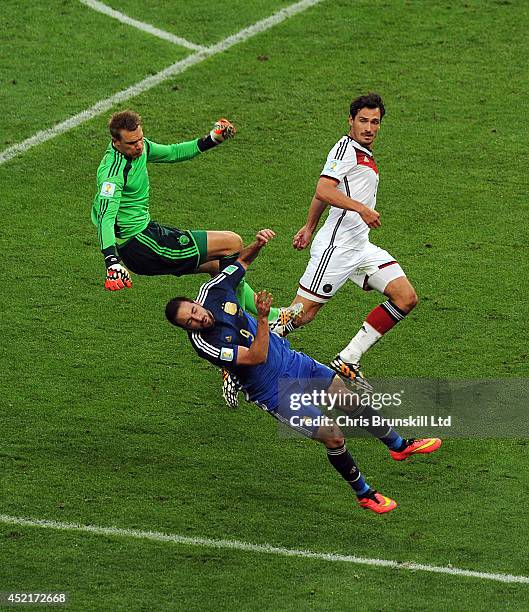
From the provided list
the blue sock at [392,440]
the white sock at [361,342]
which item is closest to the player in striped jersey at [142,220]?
the white sock at [361,342]

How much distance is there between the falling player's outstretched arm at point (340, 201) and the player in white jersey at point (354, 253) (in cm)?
2

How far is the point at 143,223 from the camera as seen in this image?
491 inches

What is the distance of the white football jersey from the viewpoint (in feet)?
39.2

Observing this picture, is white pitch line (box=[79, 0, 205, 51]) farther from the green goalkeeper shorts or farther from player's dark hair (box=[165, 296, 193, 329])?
player's dark hair (box=[165, 296, 193, 329])

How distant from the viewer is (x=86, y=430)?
38.7 feet

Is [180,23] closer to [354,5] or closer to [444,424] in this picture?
[354,5]

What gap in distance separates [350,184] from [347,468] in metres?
2.69

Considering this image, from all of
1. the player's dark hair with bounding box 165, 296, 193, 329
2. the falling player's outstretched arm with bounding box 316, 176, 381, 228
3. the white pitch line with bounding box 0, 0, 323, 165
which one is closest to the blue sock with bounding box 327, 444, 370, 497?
the player's dark hair with bounding box 165, 296, 193, 329

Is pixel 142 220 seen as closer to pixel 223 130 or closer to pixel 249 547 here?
pixel 223 130

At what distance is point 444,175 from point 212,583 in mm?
7286

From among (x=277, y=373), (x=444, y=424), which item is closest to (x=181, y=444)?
(x=277, y=373)

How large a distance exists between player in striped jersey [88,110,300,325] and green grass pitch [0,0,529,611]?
879 millimetres

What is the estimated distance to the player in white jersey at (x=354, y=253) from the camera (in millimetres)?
11977

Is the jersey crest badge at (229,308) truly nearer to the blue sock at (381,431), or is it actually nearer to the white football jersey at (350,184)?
the blue sock at (381,431)
